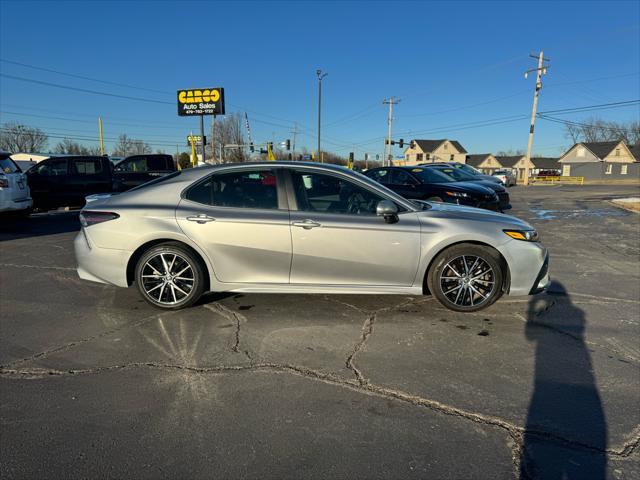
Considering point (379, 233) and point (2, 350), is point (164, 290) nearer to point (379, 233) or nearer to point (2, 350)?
point (2, 350)

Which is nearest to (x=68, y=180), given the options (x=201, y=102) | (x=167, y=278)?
(x=167, y=278)

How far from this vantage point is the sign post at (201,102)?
28.6 meters

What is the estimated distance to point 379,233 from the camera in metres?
4.17

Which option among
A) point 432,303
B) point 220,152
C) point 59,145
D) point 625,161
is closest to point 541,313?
point 432,303

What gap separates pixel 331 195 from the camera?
4.39m

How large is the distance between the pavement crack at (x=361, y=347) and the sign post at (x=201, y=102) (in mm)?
27056

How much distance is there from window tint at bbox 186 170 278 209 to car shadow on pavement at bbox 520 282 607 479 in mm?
2851

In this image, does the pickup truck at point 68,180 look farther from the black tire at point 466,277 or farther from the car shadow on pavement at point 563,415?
the car shadow on pavement at point 563,415

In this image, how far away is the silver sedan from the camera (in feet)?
13.8

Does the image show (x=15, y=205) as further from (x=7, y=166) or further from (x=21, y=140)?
(x=21, y=140)

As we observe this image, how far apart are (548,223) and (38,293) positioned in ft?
38.7

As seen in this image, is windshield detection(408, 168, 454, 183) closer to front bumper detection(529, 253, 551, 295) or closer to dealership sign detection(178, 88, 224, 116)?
front bumper detection(529, 253, 551, 295)

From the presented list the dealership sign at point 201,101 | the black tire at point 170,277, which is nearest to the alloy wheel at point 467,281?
the black tire at point 170,277

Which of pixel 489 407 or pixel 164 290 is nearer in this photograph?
pixel 489 407
